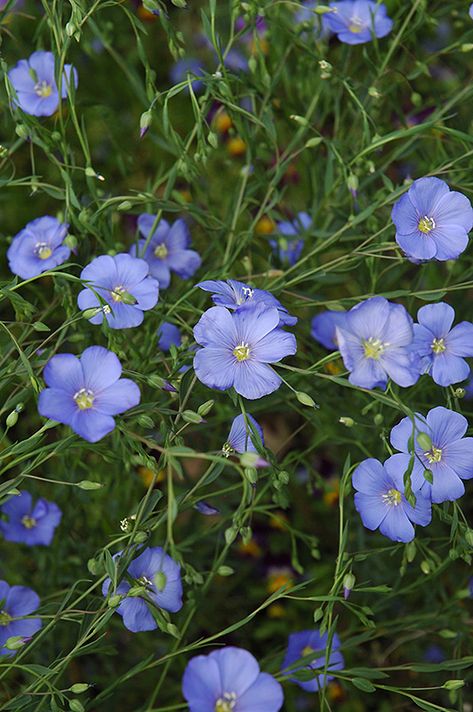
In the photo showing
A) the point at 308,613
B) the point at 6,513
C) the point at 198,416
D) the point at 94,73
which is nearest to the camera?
the point at 198,416

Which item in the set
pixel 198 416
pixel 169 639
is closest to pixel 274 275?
pixel 198 416

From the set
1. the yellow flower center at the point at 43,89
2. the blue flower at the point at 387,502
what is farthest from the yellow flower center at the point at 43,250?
the blue flower at the point at 387,502

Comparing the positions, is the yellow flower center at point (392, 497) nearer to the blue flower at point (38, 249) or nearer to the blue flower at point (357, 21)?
the blue flower at point (38, 249)

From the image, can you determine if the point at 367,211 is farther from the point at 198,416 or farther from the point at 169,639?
the point at 169,639

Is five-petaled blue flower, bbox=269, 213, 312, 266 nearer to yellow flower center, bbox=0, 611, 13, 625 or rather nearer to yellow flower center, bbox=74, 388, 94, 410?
yellow flower center, bbox=74, 388, 94, 410

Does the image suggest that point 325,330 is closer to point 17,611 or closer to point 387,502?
point 387,502

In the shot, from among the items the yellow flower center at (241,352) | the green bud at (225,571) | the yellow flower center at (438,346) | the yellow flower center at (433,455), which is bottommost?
the green bud at (225,571)
